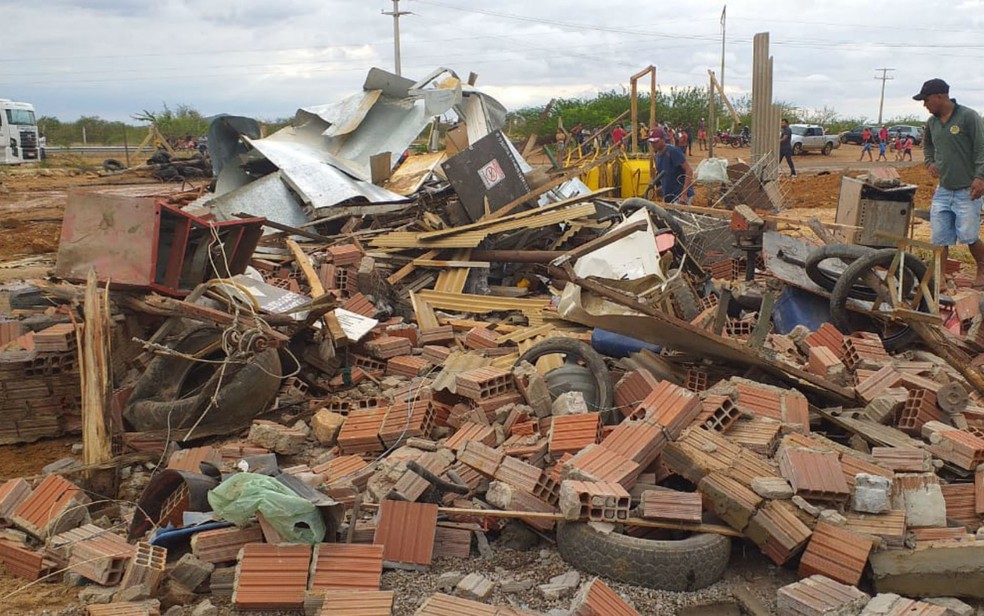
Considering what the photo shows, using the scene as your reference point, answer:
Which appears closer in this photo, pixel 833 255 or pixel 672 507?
pixel 672 507

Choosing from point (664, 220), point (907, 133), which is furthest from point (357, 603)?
point (907, 133)

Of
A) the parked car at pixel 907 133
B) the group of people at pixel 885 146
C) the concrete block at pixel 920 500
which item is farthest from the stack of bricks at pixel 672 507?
the parked car at pixel 907 133

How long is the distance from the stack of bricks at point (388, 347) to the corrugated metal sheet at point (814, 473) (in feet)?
12.3

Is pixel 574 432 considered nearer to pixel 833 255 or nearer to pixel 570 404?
pixel 570 404

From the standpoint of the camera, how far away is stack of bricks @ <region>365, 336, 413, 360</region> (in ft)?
23.7

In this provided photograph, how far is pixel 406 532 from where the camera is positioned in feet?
13.6

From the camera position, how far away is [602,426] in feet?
16.2

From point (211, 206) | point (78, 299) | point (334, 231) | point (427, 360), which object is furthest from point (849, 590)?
point (211, 206)

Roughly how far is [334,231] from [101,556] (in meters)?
7.28

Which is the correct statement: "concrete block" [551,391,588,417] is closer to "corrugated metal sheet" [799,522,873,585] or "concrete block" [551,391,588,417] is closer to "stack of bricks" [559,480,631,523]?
"stack of bricks" [559,480,631,523]

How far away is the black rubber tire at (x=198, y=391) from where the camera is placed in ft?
19.8

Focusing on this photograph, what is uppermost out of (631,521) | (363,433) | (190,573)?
(631,521)

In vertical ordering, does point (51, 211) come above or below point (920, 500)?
above

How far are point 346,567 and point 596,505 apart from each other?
1.20m
